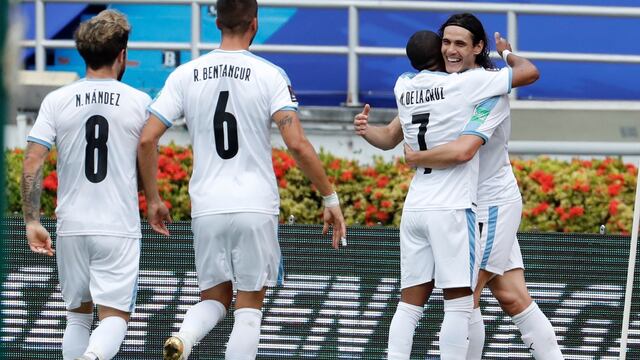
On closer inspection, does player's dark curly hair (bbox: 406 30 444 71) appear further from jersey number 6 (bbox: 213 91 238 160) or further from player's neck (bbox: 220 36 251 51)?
jersey number 6 (bbox: 213 91 238 160)

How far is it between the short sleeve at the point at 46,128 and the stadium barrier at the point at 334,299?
164 cm

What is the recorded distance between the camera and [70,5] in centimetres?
1350

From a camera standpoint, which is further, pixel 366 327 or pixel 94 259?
pixel 366 327

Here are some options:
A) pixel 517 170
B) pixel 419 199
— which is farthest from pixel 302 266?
pixel 517 170

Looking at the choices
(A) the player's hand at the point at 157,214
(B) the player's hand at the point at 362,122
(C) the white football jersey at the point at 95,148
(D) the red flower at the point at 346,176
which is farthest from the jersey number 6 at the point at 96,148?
(D) the red flower at the point at 346,176

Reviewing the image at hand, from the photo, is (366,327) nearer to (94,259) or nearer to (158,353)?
(158,353)

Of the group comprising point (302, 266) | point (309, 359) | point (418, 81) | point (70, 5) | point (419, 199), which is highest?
point (70, 5)

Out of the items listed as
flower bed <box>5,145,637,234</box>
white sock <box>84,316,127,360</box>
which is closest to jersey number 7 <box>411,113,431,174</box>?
white sock <box>84,316,127,360</box>

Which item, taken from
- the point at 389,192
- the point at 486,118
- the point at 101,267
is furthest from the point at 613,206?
the point at 101,267

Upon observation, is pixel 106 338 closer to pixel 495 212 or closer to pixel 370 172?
pixel 495 212

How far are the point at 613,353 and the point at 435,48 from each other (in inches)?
98.3

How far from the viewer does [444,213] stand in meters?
7.09

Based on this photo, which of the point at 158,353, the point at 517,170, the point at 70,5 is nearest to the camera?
the point at 158,353

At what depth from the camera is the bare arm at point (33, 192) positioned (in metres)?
7.12
